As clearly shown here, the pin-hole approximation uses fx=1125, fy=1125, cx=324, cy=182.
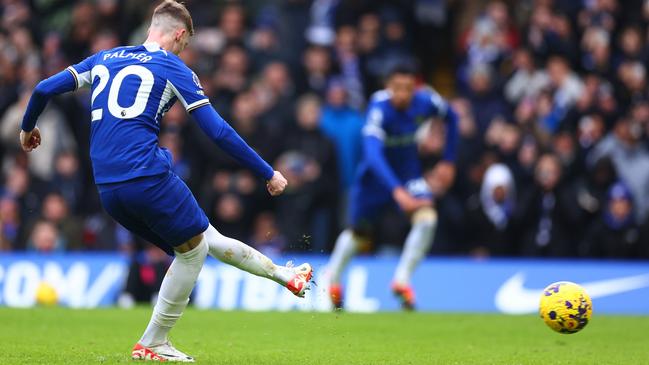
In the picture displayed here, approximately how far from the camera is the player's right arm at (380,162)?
13.3 metres

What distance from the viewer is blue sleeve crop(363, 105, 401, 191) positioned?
13.5 meters

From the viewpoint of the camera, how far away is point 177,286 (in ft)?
26.5

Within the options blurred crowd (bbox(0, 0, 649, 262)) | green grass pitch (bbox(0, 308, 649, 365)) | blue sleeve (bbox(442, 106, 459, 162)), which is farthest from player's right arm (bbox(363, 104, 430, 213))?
blurred crowd (bbox(0, 0, 649, 262))

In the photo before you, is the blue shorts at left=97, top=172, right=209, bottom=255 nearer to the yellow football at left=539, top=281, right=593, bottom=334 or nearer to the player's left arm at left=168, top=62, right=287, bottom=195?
the player's left arm at left=168, top=62, right=287, bottom=195

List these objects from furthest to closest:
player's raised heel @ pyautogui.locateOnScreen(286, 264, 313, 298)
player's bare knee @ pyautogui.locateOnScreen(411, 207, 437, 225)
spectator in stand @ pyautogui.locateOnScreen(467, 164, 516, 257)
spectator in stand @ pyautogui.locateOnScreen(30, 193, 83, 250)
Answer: spectator in stand @ pyautogui.locateOnScreen(30, 193, 83, 250) < spectator in stand @ pyautogui.locateOnScreen(467, 164, 516, 257) < player's bare knee @ pyautogui.locateOnScreen(411, 207, 437, 225) < player's raised heel @ pyautogui.locateOnScreen(286, 264, 313, 298)

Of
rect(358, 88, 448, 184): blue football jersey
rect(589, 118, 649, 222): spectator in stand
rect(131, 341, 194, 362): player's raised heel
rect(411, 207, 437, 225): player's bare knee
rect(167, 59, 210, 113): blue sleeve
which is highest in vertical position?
rect(589, 118, 649, 222): spectator in stand

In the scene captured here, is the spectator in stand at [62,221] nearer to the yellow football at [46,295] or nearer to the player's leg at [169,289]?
the yellow football at [46,295]

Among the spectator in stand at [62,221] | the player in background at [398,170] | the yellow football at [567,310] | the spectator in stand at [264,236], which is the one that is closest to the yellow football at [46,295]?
the spectator in stand at [62,221]

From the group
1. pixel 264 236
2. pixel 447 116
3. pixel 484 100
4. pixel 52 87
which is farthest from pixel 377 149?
pixel 52 87

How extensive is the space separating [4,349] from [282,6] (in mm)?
12133

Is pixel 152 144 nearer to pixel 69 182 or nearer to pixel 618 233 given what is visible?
pixel 618 233

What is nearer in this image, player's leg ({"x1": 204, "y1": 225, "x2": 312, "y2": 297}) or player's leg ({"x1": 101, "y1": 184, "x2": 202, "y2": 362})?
player's leg ({"x1": 101, "y1": 184, "x2": 202, "y2": 362})

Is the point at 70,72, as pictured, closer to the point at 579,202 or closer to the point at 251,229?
the point at 251,229

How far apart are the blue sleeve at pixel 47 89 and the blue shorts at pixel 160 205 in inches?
30.3
